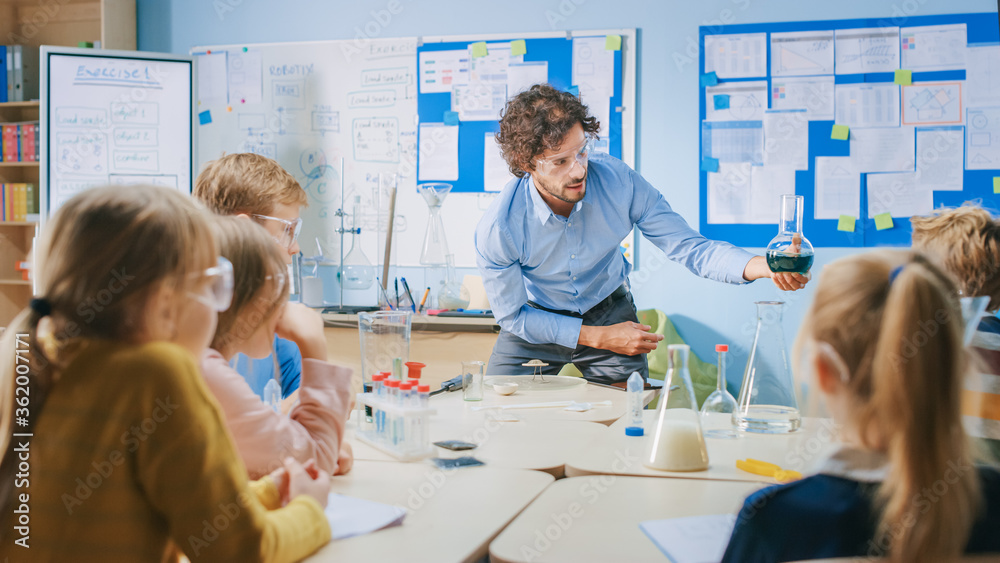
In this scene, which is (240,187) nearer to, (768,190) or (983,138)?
(768,190)

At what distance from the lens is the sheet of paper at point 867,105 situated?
3.57 metres

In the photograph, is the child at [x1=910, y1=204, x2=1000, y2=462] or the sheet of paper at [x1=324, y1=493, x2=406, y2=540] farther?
the child at [x1=910, y1=204, x2=1000, y2=462]

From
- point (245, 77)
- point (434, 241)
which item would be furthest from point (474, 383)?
point (245, 77)

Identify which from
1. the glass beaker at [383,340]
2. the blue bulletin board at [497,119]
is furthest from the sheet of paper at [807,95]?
the glass beaker at [383,340]

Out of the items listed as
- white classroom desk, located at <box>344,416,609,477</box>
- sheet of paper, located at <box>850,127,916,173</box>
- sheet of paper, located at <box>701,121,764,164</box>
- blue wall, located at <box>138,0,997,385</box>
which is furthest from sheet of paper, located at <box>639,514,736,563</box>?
sheet of paper, located at <box>850,127,916,173</box>

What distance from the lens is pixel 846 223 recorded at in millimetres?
3605

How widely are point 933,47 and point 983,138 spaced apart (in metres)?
0.46

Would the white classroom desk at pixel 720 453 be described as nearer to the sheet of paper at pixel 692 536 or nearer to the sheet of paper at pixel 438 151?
the sheet of paper at pixel 692 536

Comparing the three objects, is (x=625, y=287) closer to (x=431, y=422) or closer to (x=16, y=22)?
(x=431, y=422)

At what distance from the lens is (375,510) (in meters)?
1.14

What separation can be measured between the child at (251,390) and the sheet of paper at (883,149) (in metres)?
3.06

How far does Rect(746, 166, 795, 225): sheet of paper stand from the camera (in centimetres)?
365

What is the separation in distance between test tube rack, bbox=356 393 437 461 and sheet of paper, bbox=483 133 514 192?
2552mm

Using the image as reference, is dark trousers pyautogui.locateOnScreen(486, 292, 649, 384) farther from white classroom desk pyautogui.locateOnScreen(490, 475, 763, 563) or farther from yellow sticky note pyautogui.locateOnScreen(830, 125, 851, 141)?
yellow sticky note pyautogui.locateOnScreen(830, 125, 851, 141)
